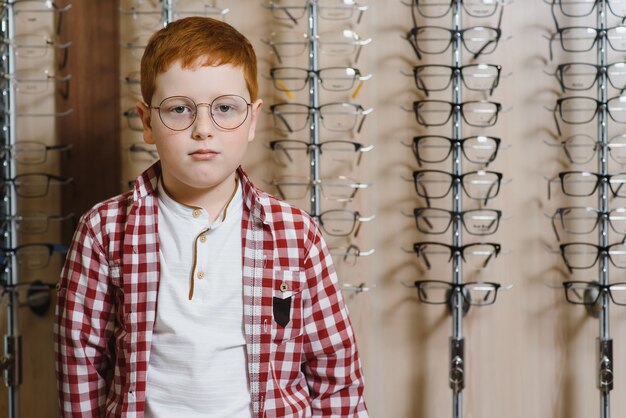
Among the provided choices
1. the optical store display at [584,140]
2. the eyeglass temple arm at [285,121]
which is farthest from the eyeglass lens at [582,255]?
the eyeglass temple arm at [285,121]

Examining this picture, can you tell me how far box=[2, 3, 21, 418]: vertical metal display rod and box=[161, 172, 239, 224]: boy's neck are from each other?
0.88 metres

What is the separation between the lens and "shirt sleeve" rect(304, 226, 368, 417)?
1.46m

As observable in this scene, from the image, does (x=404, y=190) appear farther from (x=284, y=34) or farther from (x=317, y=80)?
Result: (x=284, y=34)

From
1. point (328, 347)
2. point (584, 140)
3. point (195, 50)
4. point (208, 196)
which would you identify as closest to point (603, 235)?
point (584, 140)

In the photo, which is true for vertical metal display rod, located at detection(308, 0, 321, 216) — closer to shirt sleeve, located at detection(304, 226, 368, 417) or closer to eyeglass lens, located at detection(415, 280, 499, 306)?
eyeglass lens, located at detection(415, 280, 499, 306)

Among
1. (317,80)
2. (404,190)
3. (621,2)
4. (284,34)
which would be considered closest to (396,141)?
(404,190)

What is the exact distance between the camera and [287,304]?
4.64 feet

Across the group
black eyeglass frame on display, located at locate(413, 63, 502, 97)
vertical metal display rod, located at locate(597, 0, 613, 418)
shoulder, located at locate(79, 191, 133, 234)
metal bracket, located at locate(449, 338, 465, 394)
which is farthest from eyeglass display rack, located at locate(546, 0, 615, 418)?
shoulder, located at locate(79, 191, 133, 234)

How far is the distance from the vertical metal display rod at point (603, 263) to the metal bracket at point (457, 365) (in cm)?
41

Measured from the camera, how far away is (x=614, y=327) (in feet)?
7.22

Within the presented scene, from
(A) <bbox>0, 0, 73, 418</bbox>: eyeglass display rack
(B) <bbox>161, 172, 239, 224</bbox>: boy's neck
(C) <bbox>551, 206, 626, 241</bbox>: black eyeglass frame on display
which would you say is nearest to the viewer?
(B) <bbox>161, 172, 239, 224</bbox>: boy's neck

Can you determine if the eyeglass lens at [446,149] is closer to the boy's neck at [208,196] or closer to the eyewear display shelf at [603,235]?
the eyewear display shelf at [603,235]

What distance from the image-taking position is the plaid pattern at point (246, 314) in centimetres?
135

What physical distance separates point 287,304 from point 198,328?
195 millimetres
